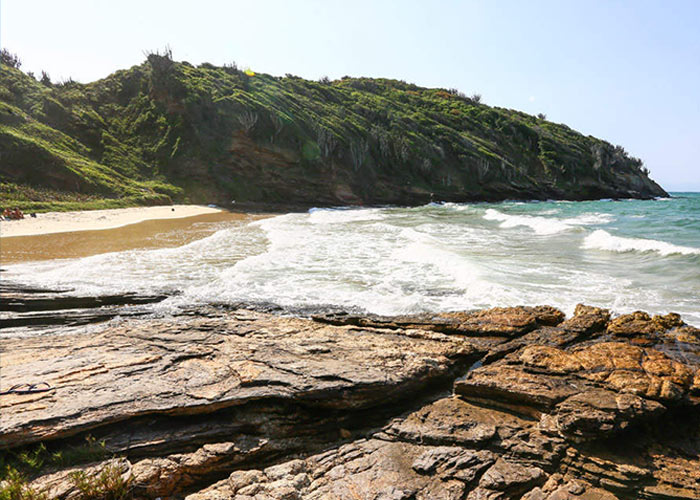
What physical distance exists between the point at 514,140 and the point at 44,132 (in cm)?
6964

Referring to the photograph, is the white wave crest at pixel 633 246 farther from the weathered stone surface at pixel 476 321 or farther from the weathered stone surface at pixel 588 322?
the weathered stone surface at pixel 476 321

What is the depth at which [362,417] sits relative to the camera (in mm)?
3705

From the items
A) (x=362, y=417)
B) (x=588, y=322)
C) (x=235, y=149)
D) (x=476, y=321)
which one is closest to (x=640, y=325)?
(x=588, y=322)

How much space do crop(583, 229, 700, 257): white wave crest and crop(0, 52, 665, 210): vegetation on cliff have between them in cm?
2903

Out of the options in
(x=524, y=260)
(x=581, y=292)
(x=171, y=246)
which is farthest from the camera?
(x=171, y=246)

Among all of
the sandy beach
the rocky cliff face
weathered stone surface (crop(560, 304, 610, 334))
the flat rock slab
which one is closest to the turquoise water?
weathered stone surface (crop(560, 304, 610, 334))

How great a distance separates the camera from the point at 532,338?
5.15 m

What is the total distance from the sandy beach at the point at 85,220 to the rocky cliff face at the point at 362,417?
1510cm

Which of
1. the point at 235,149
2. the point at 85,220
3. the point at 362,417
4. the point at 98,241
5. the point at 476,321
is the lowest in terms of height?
the point at 362,417

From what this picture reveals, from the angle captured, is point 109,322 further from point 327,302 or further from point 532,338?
point 532,338

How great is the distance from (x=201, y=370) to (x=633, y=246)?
1528 cm

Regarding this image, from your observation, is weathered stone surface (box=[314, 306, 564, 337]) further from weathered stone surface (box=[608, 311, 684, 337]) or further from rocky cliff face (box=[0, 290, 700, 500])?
weathered stone surface (box=[608, 311, 684, 337])

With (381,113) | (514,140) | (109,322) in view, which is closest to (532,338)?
(109,322)

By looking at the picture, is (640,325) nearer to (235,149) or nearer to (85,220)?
(85,220)
